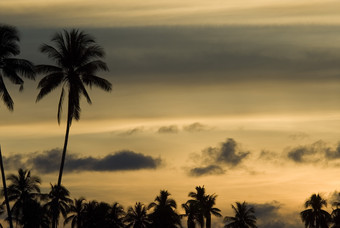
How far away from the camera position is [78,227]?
161125mm

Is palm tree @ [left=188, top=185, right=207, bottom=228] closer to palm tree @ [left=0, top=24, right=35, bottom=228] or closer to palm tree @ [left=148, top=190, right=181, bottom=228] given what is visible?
palm tree @ [left=148, top=190, right=181, bottom=228]

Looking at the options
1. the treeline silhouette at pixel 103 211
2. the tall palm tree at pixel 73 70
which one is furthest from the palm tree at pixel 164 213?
the tall palm tree at pixel 73 70

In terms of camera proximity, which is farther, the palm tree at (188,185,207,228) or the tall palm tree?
the palm tree at (188,185,207,228)

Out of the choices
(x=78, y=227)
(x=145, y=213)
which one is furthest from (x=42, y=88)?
(x=145, y=213)

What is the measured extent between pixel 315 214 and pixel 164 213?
3212 cm

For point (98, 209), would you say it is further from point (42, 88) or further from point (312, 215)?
point (42, 88)

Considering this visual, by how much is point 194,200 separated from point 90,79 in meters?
81.3

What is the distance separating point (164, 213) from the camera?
158 m

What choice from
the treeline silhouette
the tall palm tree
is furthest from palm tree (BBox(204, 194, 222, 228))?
the tall palm tree

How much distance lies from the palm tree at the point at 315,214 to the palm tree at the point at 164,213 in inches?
1090

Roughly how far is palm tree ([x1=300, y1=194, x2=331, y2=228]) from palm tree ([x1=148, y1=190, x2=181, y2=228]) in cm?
2770

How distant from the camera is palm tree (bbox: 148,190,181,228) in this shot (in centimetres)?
15588

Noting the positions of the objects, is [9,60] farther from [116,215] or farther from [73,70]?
[116,215]

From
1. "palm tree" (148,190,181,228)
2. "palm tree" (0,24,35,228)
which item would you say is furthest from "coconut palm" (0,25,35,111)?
"palm tree" (148,190,181,228)
